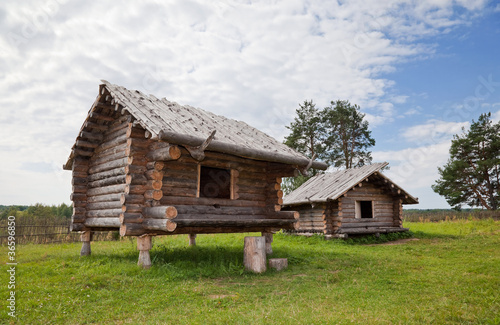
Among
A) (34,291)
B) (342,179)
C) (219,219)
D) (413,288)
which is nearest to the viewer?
(34,291)

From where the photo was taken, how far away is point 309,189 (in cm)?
2262

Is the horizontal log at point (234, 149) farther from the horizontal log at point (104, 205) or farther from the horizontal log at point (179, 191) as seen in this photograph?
the horizontal log at point (104, 205)

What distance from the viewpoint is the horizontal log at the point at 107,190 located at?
10.5 m

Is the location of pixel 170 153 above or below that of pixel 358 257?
above

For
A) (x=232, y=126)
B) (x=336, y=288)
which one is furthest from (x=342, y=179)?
(x=336, y=288)

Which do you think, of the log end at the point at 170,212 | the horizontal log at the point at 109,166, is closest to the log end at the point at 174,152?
the log end at the point at 170,212

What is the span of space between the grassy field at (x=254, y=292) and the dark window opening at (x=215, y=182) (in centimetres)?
317

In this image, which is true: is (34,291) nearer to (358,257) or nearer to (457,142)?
(358,257)

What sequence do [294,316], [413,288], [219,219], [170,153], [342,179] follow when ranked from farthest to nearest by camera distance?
[342,179]
[219,219]
[170,153]
[413,288]
[294,316]

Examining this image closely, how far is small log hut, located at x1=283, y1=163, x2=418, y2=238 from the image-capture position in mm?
19500

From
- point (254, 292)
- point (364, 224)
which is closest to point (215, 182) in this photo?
Answer: point (254, 292)

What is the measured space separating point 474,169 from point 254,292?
3558 centimetres

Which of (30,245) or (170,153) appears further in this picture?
(30,245)

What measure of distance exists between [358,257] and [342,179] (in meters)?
9.54
